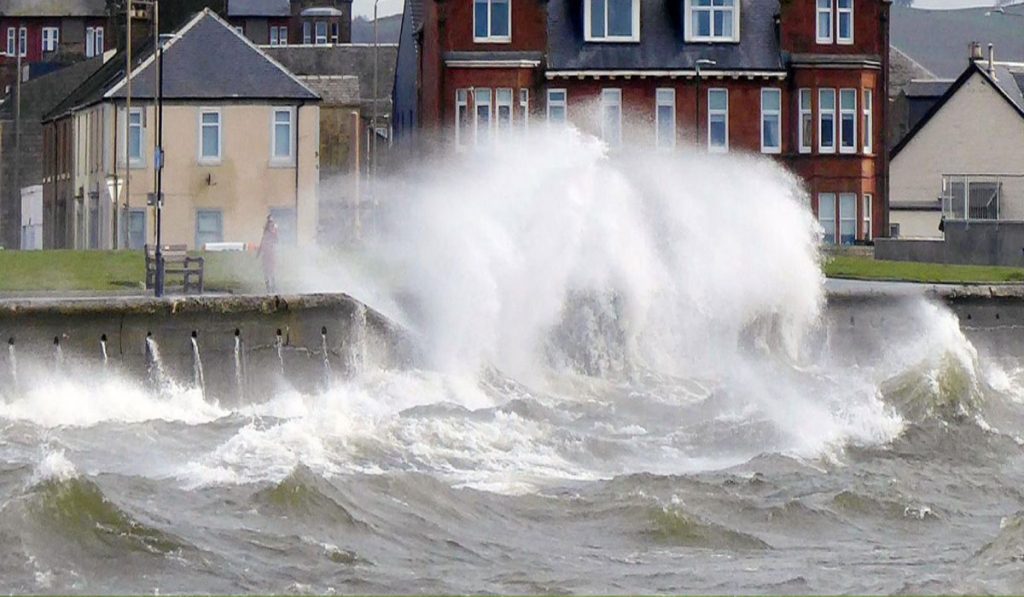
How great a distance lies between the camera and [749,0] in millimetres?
57250

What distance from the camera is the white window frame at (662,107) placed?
184 ft

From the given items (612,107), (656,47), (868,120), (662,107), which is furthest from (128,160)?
(868,120)

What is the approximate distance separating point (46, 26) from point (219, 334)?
376ft

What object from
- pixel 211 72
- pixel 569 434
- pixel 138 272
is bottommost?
pixel 569 434

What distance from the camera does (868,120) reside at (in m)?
56.9

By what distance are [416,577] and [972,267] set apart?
112ft

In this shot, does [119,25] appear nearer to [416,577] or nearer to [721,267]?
[721,267]

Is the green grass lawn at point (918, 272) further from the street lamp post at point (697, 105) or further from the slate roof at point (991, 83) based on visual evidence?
the slate roof at point (991, 83)

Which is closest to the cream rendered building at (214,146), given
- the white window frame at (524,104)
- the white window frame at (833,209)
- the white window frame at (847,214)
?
the white window frame at (524,104)

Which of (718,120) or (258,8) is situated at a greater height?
(258,8)

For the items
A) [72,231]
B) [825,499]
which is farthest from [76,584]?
[72,231]

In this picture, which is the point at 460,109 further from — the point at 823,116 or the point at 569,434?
the point at 569,434

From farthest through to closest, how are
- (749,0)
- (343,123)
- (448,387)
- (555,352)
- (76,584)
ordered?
1. (343,123)
2. (749,0)
3. (555,352)
4. (448,387)
5. (76,584)

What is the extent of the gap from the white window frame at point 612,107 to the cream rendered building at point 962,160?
14227mm
